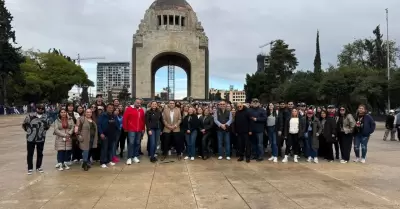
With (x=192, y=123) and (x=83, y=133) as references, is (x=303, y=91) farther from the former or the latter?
(x=83, y=133)

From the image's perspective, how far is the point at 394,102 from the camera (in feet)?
124

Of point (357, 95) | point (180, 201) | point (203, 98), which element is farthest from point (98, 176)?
point (203, 98)

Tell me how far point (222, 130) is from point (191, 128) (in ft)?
2.98

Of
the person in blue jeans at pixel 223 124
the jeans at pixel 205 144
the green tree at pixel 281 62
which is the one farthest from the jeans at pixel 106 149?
the green tree at pixel 281 62

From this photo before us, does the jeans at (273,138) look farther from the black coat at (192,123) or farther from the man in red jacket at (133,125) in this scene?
the man in red jacket at (133,125)

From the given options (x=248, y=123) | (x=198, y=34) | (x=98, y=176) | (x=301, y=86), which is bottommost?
(x=98, y=176)

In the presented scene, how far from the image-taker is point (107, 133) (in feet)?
33.4

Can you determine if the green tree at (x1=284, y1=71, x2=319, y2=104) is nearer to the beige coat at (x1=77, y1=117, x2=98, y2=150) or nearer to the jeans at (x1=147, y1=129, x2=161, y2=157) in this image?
the jeans at (x1=147, y1=129, x2=161, y2=157)

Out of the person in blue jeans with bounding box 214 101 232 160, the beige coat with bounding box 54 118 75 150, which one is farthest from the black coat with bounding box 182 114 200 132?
the beige coat with bounding box 54 118 75 150

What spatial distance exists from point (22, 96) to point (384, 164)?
59420 mm

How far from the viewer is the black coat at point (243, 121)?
35.7 ft

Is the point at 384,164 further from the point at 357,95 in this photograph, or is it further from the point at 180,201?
the point at 357,95

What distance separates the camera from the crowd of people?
10.3 metres

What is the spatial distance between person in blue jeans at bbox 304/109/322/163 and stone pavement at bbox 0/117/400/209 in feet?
2.21
